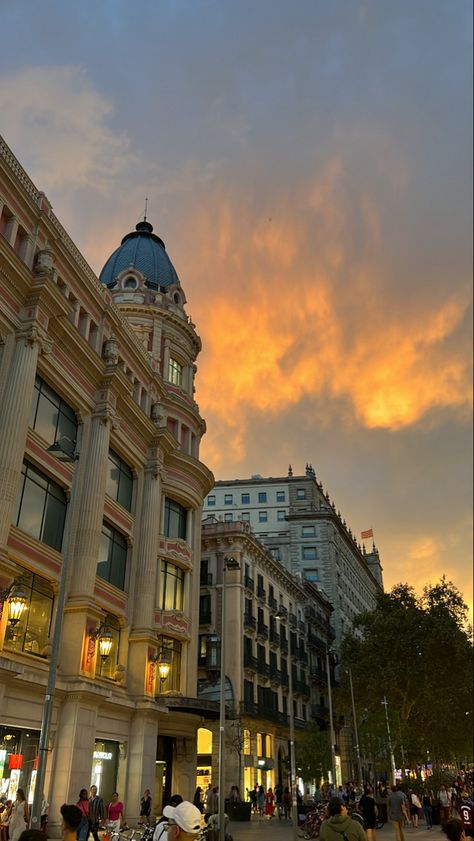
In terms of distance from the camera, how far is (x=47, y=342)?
2578 cm

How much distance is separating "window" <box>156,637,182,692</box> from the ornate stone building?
104 millimetres

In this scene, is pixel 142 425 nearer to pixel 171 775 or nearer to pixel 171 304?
pixel 171 304

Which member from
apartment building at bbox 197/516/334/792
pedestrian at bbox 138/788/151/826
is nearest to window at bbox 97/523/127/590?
pedestrian at bbox 138/788/151/826

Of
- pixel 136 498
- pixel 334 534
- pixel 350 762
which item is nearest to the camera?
pixel 136 498

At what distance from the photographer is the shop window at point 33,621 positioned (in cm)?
2266

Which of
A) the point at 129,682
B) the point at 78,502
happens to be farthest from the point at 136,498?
the point at 129,682

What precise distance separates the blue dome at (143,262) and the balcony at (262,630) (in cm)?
2748

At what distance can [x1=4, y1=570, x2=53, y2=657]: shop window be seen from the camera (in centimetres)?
2266

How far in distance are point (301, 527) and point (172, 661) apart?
50067 mm

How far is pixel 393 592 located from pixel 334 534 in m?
21.8

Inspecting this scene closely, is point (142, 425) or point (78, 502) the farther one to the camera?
point (142, 425)

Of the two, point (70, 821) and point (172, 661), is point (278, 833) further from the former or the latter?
point (70, 821)

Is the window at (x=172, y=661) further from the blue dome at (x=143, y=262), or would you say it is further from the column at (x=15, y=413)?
the blue dome at (x=143, y=262)

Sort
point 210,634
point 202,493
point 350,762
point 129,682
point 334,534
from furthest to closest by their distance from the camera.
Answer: point 334,534 < point 350,762 < point 210,634 < point 202,493 < point 129,682
